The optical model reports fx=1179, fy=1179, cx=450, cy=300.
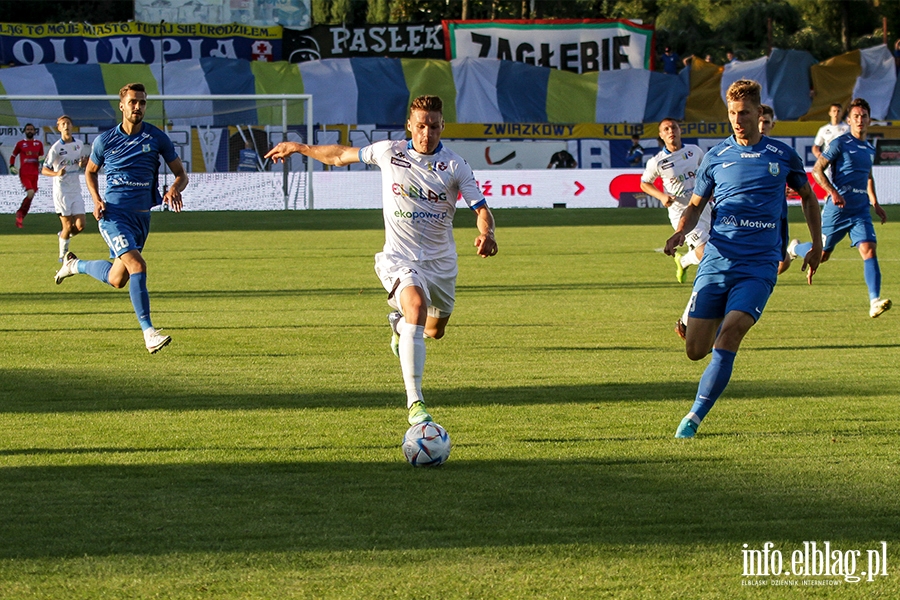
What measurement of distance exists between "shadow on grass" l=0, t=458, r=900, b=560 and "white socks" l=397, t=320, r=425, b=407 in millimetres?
566

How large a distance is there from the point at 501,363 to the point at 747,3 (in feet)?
180

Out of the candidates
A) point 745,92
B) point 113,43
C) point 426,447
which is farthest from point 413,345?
point 113,43

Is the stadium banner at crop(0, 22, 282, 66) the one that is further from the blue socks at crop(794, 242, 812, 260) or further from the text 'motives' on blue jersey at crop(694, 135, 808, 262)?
the text 'motives' on blue jersey at crop(694, 135, 808, 262)

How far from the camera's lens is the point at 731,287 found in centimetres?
694

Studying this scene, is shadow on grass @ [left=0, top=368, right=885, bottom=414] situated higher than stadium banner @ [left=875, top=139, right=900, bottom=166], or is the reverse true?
shadow on grass @ [left=0, top=368, right=885, bottom=414]

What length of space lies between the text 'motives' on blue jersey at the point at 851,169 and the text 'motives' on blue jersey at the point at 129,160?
272 inches

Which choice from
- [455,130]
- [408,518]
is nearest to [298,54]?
[455,130]

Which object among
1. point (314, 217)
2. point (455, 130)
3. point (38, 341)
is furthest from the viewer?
point (455, 130)

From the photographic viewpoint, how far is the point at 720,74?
45.4 meters

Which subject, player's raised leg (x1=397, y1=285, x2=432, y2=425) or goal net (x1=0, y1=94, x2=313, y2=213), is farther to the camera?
goal net (x1=0, y1=94, x2=313, y2=213)

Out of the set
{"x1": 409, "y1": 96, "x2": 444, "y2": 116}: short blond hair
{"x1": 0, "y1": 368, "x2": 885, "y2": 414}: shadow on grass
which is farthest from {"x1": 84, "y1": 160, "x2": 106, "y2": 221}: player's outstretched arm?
{"x1": 409, "y1": 96, "x2": 444, "y2": 116}: short blond hair

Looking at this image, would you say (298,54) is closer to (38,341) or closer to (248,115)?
(248,115)

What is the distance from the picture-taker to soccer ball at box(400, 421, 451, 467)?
6.04 meters

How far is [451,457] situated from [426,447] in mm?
336
